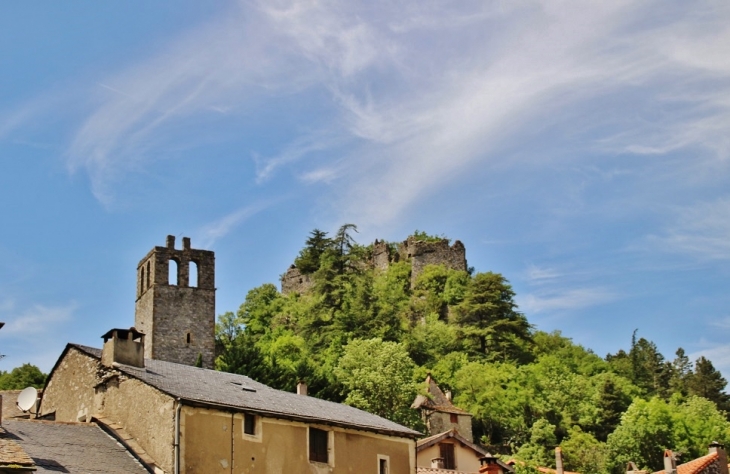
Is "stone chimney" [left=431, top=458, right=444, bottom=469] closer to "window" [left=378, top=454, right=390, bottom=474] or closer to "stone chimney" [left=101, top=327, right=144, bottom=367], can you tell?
"window" [left=378, top=454, right=390, bottom=474]

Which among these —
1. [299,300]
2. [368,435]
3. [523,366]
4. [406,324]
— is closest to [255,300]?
[299,300]

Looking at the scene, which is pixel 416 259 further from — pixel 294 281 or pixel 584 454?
pixel 584 454

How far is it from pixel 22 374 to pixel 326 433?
32529 mm

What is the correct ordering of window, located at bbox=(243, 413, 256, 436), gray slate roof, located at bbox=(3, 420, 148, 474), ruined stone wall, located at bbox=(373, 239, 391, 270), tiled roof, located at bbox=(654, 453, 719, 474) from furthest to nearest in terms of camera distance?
ruined stone wall, located at bbox=(373, 239, 391, 270) < tiled roof, located at bbox=(654, 453, 719, 474) < window, located at bbox=(243, 413, 256, 436) < gray slate roof, located at bbox=(3, 420, 148, 474)

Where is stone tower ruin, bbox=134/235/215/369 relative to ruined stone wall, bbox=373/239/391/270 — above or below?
below

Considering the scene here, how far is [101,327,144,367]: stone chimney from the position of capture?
2686 cm

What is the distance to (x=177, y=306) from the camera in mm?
58531

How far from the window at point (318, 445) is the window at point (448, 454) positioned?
16.0 metres

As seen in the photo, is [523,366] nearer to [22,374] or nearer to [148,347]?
[148,347]

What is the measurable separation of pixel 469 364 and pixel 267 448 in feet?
165

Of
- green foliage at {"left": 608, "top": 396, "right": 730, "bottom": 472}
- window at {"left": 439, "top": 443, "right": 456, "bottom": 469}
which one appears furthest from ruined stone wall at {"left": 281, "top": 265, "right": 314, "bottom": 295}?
window at {"left": 439, "top": 443, "right": 456, "bottom": 469}

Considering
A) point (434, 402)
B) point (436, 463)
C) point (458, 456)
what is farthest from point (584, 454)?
point (436, 463)

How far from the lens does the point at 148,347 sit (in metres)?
56.7

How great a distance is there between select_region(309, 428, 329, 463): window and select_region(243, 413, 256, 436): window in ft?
6.53
